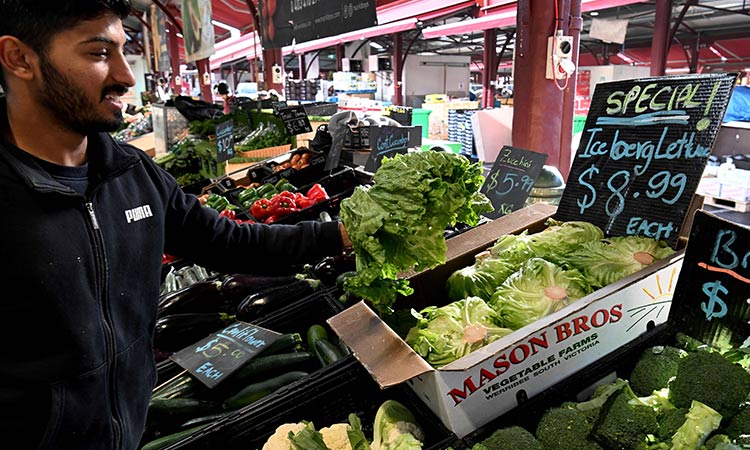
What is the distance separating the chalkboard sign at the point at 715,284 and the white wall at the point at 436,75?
14867 mm

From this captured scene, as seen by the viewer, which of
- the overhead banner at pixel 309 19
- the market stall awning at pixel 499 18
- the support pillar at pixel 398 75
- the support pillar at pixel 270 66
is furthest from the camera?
the support pillar at pixel 398 75

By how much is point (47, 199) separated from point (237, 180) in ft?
13.0

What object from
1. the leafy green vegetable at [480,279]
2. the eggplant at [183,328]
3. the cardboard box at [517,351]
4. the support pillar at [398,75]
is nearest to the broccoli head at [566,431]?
Result: the cardboard box at [517,351]

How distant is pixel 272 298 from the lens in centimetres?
247

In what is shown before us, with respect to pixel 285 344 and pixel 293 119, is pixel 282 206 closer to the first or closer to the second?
pixel 285 344

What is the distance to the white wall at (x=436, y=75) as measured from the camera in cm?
1588

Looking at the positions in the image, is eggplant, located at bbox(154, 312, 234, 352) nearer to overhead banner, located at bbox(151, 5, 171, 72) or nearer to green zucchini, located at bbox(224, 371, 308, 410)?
green zucchini, located at bbox(224, 371, 308, 410)

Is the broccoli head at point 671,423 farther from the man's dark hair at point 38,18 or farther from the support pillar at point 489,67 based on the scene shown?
the support pillar at point 489,67

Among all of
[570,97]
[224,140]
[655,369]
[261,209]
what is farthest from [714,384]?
[224,140]

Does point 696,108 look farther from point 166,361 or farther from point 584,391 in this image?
point 166,361

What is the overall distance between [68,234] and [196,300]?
144 centimetres

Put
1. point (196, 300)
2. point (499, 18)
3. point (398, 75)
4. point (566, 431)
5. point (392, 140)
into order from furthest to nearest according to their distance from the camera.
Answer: point (398, 75)
point (499, 18)
point (392, 140)
point (196, 300)
point (566, 431)

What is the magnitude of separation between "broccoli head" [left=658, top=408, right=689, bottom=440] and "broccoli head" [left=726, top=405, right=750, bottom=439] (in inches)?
4.3

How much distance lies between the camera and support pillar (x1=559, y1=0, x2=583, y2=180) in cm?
402
